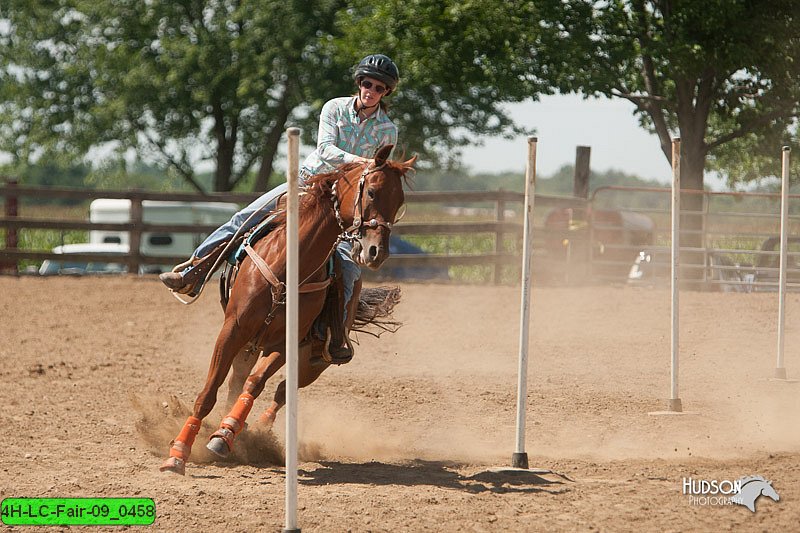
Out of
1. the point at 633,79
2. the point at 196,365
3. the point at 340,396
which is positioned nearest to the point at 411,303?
the point at 196,365

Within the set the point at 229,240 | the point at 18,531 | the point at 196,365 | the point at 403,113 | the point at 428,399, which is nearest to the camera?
the point at 18,531

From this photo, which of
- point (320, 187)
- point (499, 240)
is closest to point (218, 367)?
point (320, 187)

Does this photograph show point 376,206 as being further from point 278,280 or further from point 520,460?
point 520,460

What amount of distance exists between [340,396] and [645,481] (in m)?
3.86

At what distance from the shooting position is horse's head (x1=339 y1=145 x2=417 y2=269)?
17.4 ft

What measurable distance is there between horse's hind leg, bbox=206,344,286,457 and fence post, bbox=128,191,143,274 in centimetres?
1181

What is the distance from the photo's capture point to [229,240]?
21.7 feet

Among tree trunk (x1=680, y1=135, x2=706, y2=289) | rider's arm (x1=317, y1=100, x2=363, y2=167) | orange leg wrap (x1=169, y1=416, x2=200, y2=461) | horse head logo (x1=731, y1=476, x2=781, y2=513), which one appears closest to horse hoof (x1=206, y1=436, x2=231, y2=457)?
orange leg wrap (x1=169, y1=416, x2=200, y2=461)

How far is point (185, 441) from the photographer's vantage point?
19.0ft

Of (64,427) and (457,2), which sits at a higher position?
(457,2)

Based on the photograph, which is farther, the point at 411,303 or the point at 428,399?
the point at 411,303

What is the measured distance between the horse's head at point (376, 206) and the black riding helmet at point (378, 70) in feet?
2.79

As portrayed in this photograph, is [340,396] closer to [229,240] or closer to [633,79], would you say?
[229,240]

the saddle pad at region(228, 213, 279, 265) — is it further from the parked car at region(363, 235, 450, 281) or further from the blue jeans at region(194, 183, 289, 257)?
the parked car at region(363, 235, 450, 281)
